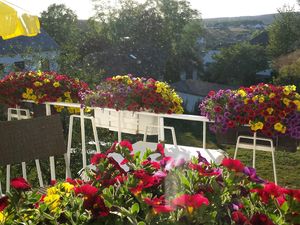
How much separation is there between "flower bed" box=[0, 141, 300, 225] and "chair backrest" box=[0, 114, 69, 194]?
1057 millimetres

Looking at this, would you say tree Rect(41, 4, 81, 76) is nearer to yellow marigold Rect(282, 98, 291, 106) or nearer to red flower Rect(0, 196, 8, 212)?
yellow marigold Rect(282, 98, 291, 106)

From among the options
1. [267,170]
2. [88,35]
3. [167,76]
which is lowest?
[267,170]

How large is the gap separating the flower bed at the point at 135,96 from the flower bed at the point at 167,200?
170 cm

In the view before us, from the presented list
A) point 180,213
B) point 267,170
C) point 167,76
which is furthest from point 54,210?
point 167,76

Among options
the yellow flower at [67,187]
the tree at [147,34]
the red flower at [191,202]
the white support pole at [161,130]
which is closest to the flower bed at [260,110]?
the white support pole at [161,130]

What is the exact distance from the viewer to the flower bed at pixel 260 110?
2439mm

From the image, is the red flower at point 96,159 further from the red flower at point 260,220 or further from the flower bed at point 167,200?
the red flower at point 260,220

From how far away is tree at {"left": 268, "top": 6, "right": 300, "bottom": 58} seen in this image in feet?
101

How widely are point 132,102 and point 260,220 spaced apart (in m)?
2.01

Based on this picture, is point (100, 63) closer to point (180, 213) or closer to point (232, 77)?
point (232, 77)

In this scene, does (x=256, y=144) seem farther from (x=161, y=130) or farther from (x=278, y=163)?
(x=278, y=163)

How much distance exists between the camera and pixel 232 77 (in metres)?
31.8

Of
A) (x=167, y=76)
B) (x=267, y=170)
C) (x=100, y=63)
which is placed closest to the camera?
(x=267, y=170)

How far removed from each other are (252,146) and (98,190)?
5.54 ft
